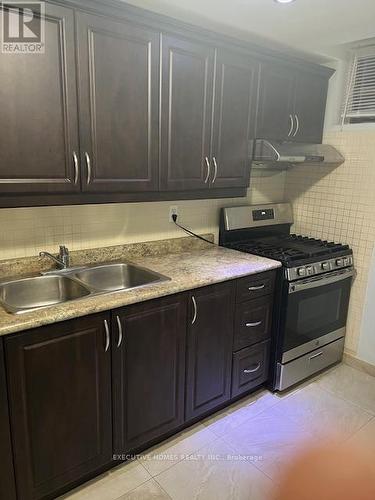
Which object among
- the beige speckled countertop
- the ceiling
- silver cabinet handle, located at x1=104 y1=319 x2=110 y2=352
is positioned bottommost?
silver cabinet handle, located at x1=104 y1=319 x2=110 y2=352

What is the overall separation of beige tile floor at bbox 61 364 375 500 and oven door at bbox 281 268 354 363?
33 centimetres

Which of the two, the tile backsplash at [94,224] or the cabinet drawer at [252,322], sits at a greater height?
the tile backsplash at [94,224]

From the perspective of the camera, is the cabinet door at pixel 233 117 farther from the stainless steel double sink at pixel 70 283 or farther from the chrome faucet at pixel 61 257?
the chrome faucet at pixel 61 257

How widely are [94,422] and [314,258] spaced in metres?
1.74

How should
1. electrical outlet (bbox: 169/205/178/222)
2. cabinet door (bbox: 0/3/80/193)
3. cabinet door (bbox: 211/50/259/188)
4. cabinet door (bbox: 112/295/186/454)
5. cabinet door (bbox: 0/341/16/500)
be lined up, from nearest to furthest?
cabinet door (bbox: 0/341/16/500), cabinet door (bbox: 0/3/80/193), cabinet door (bbox: 112/295/186/454), cabinet door (bbox: 211/50/259/188), electrical outlet (bbox: 169/205/178/222)

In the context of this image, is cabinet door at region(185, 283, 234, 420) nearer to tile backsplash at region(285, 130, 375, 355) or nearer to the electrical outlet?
the electrical outlet

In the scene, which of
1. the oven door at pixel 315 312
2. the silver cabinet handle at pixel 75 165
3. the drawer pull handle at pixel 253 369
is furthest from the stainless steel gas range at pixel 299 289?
the silver cabinet handle at pixel 75 165

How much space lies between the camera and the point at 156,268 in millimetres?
2211

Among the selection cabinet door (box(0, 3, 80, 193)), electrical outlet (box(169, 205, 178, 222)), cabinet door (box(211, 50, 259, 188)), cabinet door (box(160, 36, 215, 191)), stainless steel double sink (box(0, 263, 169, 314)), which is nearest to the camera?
cabinet door (box(0, 3, 80, 193))

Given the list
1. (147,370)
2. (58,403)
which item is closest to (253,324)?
(147,370)

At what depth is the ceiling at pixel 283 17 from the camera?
186 centimetres

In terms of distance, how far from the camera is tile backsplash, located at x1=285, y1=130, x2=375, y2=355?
9.02 feet

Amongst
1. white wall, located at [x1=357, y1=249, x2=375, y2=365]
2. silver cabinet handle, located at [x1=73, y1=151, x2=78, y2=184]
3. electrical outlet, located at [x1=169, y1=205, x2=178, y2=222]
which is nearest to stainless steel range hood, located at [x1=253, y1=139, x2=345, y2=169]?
electrical outlet, located at [x1=169, y1=205, x2=178, y2=222]

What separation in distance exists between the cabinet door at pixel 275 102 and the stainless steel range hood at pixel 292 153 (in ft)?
0.29
